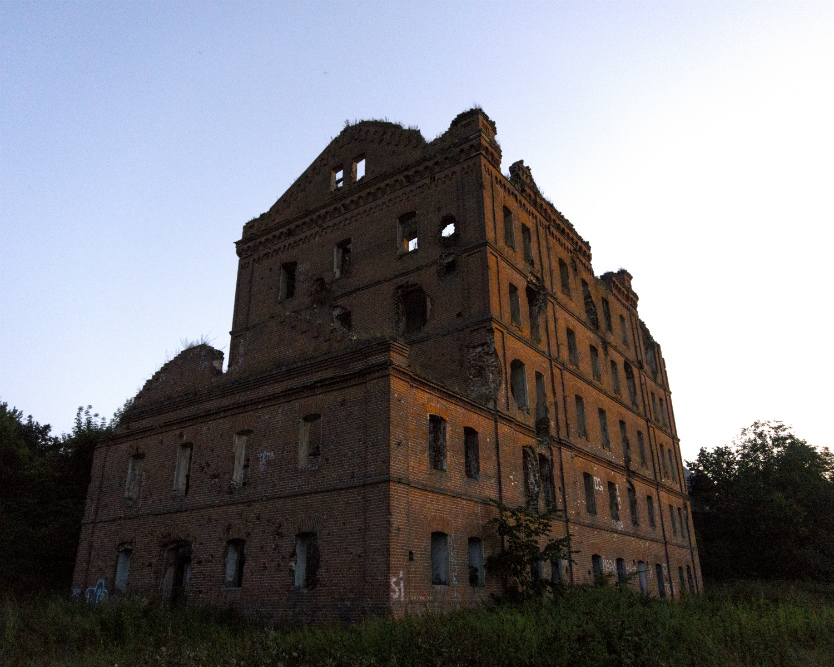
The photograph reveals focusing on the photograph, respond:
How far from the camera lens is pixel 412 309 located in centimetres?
2345

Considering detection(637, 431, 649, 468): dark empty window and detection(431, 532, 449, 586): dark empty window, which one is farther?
detection(637, 431, 649, 468): dark empty window

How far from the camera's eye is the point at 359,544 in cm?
1361

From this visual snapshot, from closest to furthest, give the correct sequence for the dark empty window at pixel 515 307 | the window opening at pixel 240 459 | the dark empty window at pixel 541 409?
1. the window opening at pixel 240 459
2. the dark empty window at pixel 541 409
3. the dark empty window at pixel 515 307

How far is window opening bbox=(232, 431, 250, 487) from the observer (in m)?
16.7

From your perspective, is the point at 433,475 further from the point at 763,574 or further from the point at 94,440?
the point at 763,574

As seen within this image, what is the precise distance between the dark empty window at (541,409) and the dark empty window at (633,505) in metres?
7.16

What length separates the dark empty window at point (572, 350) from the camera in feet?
79.9

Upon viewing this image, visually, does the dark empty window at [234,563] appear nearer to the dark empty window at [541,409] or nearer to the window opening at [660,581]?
the dark empty window at [541,409]

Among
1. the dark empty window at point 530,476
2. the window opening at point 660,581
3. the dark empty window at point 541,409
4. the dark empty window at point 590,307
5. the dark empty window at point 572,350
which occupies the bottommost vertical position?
the window opening at point 660,581

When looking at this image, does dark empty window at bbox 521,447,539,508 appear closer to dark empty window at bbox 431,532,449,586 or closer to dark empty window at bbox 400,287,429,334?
dark empty window at bbox 431,532,449,586

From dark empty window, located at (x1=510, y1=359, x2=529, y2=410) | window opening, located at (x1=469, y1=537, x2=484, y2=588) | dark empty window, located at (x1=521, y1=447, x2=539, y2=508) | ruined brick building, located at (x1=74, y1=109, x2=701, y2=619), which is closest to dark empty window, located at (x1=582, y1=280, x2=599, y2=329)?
ruined brick building, located at (x1=74, y1=109, x2=701, y2=619)

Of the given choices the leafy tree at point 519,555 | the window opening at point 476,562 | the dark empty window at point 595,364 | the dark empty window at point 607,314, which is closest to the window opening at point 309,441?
the window opening at point 476,562

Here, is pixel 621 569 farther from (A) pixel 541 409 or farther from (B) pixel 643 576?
(A) pixel 541 409

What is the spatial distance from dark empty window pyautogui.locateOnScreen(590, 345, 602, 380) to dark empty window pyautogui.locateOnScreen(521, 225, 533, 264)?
528 cm
